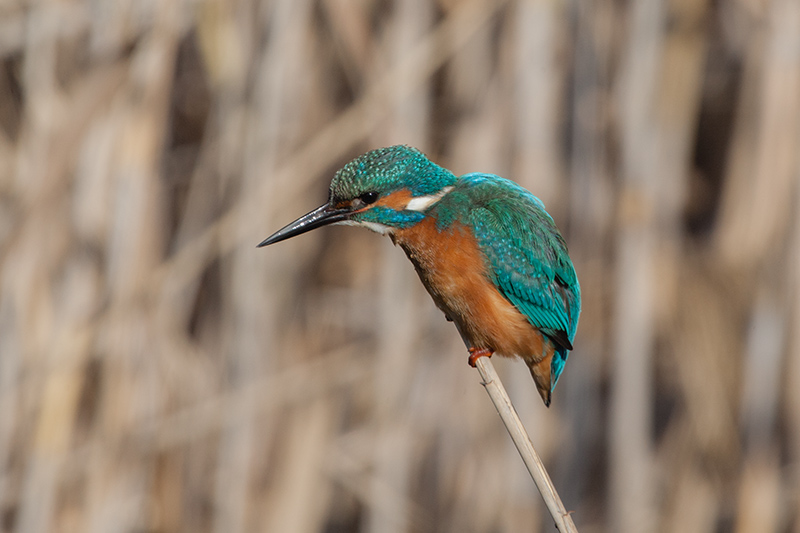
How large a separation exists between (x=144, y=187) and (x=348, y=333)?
0.95 m

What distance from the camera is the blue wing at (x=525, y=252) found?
1.73 m

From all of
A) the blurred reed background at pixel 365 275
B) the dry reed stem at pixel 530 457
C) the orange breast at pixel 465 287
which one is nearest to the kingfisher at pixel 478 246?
the orange breast at pixel 465 287

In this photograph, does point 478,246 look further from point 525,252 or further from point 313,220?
point 313,220

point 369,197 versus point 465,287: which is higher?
point 369,197

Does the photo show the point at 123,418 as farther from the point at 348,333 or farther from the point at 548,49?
the point at 548,49

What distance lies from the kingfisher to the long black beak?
0.03m

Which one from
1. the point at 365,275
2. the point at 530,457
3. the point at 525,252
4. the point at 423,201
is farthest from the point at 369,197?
the point at 365,275

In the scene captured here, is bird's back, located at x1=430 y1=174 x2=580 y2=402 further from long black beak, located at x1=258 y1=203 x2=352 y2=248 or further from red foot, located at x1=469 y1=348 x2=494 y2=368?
long black beak, located at x1=258 y1=203 x2=352 y2=248

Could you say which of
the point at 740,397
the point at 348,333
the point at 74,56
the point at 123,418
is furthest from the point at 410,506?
the point at 74,56

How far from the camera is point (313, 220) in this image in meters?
1.54

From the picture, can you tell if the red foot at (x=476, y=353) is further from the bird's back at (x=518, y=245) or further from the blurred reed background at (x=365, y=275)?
the blurred reed background at (x=365, y=275)

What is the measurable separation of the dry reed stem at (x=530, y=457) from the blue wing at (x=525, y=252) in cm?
27

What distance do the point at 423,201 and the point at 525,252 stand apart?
24 centimetres

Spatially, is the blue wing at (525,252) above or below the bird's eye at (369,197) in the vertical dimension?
below
